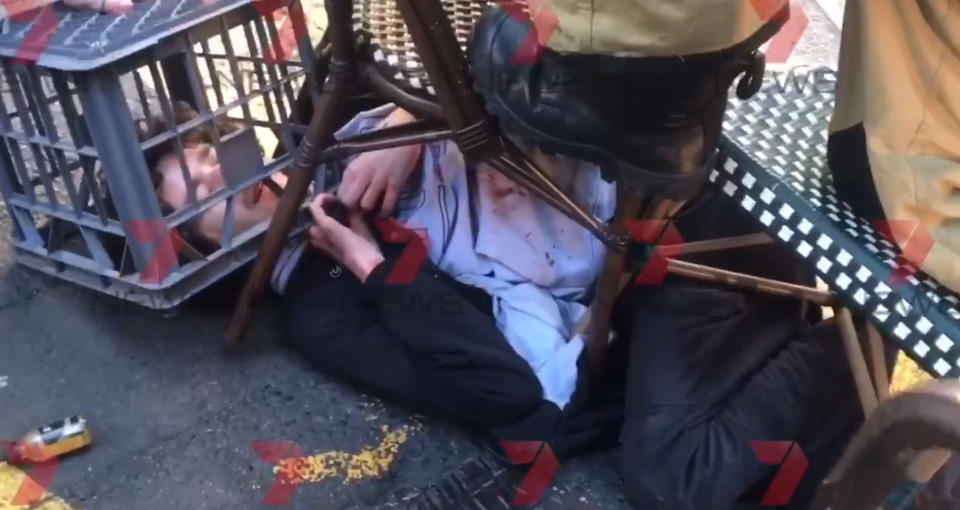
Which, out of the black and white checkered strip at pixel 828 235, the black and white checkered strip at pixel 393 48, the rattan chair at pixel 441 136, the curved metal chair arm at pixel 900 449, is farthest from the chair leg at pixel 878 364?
the black and white checkered strip at pixel 393 48

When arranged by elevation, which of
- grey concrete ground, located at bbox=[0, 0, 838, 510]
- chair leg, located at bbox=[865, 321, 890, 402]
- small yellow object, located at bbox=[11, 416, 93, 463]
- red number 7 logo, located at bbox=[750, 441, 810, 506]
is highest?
chair leg, located at bbox=[865, 321, 890, 402]

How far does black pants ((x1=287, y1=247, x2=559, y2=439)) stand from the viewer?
1136mm

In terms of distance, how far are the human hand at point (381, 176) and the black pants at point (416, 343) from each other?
0.24ft

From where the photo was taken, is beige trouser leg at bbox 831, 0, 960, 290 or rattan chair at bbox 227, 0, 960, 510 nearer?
beige trouser leg at bbox 831, 0, 960, 290

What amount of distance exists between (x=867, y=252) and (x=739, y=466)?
333mm

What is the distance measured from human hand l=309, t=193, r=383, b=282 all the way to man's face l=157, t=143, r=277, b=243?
94 millimetres

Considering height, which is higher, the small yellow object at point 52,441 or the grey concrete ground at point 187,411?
the small yellow object at point 52,441

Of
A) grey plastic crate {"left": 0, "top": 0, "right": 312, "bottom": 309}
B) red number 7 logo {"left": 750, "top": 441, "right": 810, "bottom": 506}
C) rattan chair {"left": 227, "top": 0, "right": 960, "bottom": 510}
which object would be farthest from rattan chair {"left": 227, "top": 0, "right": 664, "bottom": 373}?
red number 7 logo {"left": 750, "top": 441, "right": 810, "bottom": 506}

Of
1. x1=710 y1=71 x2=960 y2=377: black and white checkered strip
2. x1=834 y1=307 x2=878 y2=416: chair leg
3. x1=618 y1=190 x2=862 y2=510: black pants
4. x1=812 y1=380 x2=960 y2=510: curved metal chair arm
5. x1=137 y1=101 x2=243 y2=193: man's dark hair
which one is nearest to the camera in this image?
x1=812 y1=380 x2=960 y2=510: curved metal chair arm

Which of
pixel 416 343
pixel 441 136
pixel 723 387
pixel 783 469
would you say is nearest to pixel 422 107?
pixel 441 136

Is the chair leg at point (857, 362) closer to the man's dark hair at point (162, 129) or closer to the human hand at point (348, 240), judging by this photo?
the human hand at point (348, 240)

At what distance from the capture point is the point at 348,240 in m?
1.25

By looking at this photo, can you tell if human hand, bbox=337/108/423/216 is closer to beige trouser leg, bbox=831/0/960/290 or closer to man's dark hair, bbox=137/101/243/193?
man's dark hair, bbox=137/101/243/193

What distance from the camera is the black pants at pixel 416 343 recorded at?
3.73 ft
